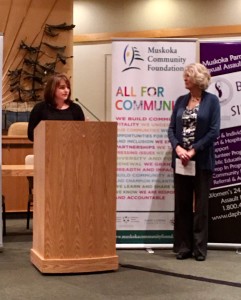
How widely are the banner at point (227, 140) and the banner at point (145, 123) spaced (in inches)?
8.5

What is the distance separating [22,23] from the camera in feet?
27.6

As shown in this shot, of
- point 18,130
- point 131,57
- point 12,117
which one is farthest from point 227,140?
point 12,117

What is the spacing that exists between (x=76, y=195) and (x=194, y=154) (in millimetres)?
999

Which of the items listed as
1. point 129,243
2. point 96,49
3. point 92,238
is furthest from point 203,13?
point 92,238

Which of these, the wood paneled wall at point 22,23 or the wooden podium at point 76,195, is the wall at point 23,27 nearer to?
the wood paneled wall at point 22,23

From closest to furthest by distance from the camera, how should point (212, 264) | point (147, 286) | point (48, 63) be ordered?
point (147, 286)
point (212, 264)
point (48, 63)

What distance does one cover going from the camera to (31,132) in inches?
176

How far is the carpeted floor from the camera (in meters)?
3.09

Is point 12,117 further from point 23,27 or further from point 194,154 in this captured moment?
point 194,154

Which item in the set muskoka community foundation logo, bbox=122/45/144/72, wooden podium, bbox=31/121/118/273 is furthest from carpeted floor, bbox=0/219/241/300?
muskoka community foundation logo, bbox=122/45/144/72

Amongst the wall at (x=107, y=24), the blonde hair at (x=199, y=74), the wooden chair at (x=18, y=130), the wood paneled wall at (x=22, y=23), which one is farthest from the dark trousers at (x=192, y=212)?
the wall at (x=107, y=24)

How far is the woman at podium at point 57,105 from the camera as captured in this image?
13.9ft

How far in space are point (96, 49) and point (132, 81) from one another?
4995 millimetres

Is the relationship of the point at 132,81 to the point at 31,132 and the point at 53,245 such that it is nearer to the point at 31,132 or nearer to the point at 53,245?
the point at 31,132
